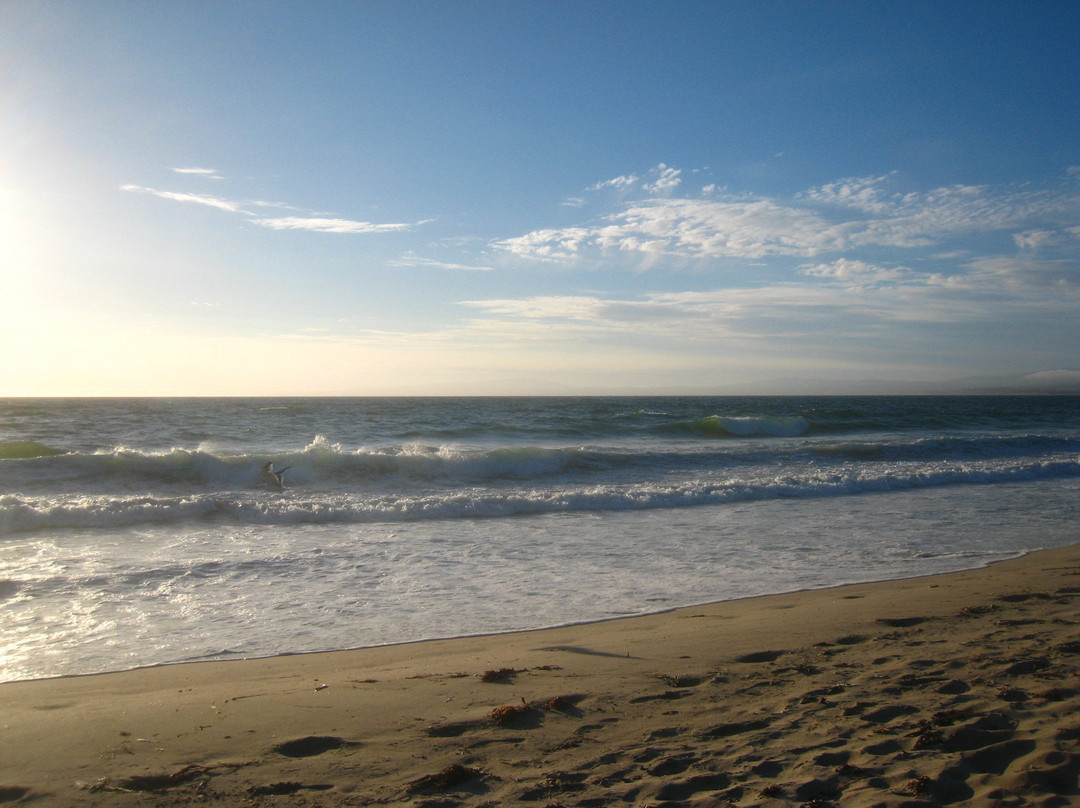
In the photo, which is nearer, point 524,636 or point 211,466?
point 524,636

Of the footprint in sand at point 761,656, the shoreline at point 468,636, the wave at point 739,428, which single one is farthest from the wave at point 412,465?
the footprint in sand at point 761,656

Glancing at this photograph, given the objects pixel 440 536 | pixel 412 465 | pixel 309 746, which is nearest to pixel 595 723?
pixel 309 746

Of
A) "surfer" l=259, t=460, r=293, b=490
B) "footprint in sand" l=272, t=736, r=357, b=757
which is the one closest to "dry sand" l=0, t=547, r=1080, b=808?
"footprint in sand" l=272, t=736, r=357, b=757

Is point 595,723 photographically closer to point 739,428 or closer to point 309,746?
point 309,746

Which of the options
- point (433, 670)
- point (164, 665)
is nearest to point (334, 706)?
point (433, 670)

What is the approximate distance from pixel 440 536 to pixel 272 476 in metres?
7.66

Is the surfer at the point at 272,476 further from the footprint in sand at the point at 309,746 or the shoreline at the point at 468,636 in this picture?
the footprint in sand at the point at 309,746

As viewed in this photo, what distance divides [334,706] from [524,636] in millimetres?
1984

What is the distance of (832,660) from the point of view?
469 centimetres

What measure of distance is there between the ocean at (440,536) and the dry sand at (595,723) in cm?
92

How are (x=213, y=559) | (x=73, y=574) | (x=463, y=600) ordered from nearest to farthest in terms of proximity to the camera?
(x=463, y=600) → (x=73, y=574) → (x=213, y=559)

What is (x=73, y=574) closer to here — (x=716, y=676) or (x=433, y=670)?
(x=433, y=670)

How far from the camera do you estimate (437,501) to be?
489 inches

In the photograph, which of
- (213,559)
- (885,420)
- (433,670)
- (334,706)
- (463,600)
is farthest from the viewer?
(885,420)
